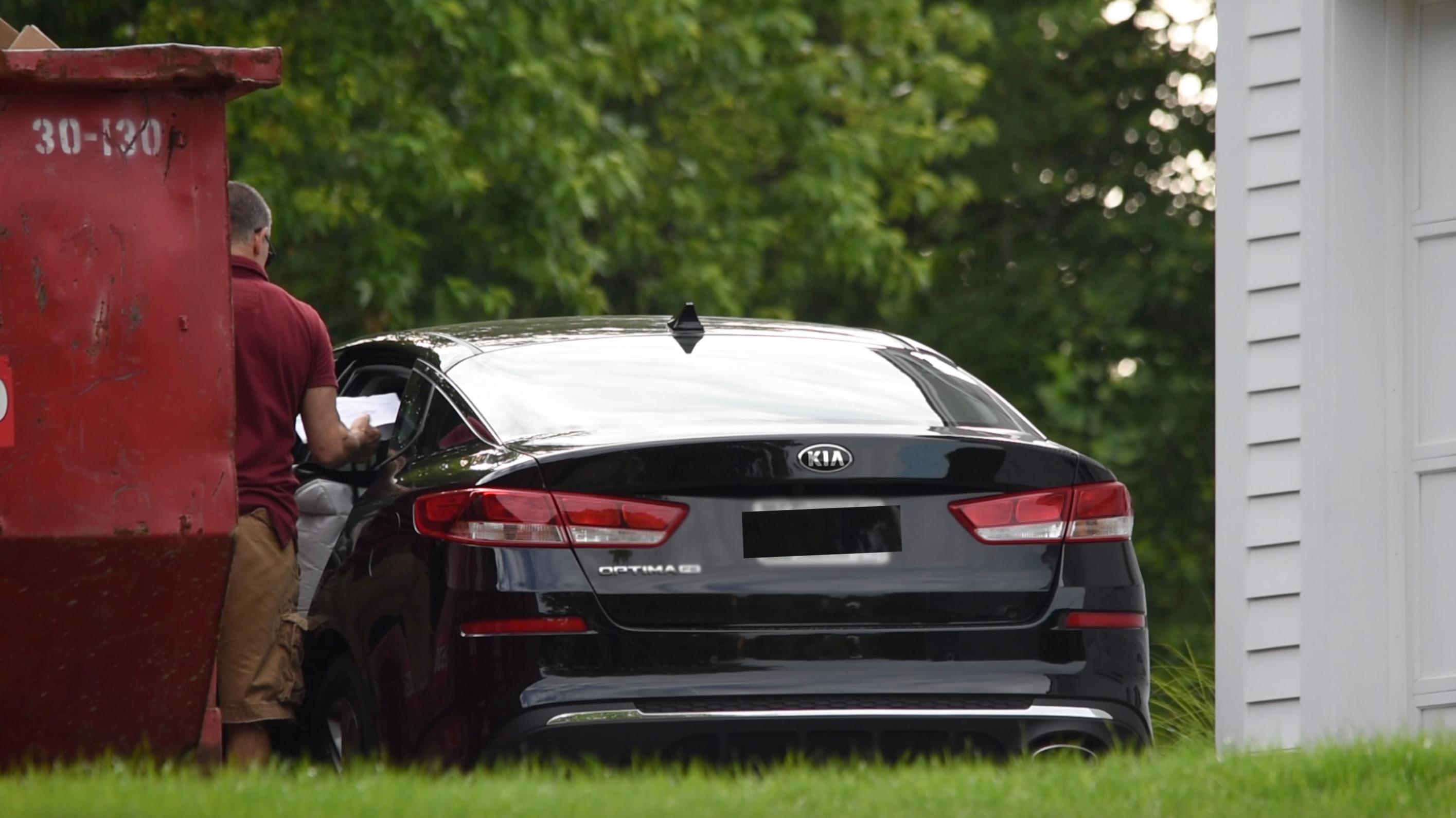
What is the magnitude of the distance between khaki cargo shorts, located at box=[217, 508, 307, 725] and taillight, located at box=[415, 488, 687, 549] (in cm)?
123

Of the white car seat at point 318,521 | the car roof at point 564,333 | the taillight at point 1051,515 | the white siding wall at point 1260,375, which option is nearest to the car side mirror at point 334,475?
the white car seat at point 318,521

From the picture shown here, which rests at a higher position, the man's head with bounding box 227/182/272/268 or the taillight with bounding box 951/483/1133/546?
the man's head with bounding box 227/182/272/268

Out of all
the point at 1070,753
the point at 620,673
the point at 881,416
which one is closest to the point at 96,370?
the point at 620,673

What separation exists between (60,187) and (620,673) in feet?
5.89

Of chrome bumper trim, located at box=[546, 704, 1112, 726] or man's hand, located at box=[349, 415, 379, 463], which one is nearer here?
chrome bumper trim, located at box=[546, 704, 1112, 726]

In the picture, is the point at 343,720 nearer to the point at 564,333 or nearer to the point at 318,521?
the point at 318,521

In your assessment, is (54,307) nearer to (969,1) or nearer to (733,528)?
(733,528)

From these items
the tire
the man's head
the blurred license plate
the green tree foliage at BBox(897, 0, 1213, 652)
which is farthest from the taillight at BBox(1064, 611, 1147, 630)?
the green tree foliage at BBox(897, 0, 1213, 652)

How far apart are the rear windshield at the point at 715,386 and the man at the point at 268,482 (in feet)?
1.84

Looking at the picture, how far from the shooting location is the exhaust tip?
4902 millimetres

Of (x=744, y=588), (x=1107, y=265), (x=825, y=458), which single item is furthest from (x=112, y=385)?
(x=1107, y=265)

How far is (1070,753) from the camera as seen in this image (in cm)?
493

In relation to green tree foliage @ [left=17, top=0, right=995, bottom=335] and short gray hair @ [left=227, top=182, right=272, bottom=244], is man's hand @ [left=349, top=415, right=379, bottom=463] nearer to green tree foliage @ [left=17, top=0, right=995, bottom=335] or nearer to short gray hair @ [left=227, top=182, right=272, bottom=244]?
short gray hair @ [left=227, top=182, right=272, bottom=244]

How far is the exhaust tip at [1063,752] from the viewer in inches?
193
